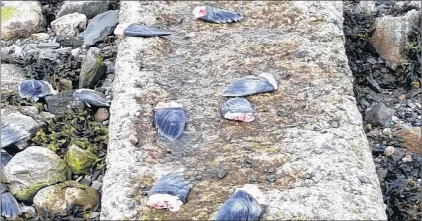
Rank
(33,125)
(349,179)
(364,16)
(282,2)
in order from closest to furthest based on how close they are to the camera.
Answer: (349,179) < (33,125) < (282,2) < (364,16)

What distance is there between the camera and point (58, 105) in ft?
11.9

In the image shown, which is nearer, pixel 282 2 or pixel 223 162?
pixel 223 162

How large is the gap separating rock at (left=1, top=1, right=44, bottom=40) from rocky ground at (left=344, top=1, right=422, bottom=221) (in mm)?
1646

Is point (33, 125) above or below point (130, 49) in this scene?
below

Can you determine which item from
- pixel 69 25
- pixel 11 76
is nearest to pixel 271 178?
pixel 11 76

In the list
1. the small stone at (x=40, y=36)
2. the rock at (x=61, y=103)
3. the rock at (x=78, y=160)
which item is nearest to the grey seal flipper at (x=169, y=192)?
the rock at (x=78, y=160)

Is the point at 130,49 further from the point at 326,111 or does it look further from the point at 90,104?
the point at 326,111

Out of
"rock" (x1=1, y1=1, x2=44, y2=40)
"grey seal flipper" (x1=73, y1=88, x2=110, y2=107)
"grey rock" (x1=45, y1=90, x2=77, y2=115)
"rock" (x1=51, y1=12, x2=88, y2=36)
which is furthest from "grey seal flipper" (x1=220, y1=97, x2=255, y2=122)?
"rock" (x1=1, y1=1, x2=44, y2=40)

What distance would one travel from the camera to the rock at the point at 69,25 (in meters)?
4.24

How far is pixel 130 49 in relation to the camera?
3.54 m

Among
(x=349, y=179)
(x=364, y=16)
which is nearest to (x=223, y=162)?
(x=349, y=179)

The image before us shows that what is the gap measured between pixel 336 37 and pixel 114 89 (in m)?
1.03

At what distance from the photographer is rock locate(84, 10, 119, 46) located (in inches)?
163

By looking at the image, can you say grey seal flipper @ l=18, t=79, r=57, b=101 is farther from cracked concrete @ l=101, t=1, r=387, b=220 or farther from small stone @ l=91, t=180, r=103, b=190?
small stone @ l=91, t=180, r=103, b=190
